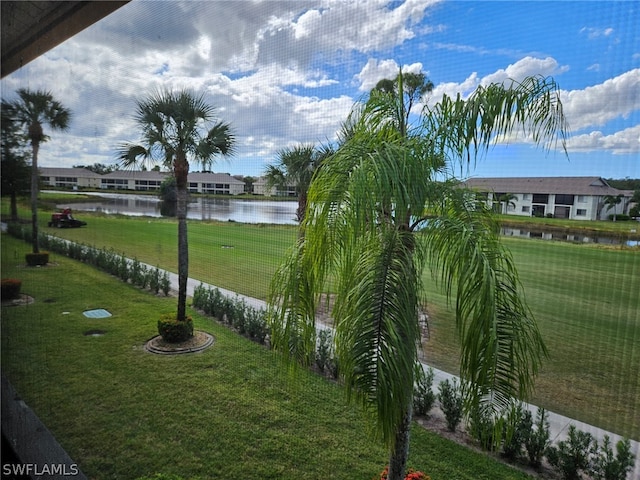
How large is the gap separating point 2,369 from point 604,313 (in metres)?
2.91

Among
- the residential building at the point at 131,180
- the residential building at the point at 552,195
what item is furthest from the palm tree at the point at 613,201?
the residential building at the point at 131,180

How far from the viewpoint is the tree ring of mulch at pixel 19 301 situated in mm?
2308

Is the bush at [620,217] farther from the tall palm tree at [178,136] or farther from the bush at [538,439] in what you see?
the tall palm tree at [178,136]

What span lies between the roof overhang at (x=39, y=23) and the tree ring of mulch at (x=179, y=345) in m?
1.72

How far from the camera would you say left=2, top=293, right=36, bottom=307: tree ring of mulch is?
2.31 metres

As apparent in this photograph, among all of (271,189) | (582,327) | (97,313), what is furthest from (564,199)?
(97,313)

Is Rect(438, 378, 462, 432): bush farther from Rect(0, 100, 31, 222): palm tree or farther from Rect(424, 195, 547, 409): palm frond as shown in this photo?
Rect(0, 100, 31, 222): palm tree

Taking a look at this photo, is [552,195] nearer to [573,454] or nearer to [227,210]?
[573,454]

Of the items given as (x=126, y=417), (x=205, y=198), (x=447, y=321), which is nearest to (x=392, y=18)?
(x=447, y=321)

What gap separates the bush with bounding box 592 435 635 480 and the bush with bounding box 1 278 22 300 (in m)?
3.04

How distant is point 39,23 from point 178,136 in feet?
3.39

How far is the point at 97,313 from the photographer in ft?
7.38

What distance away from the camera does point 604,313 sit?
846mm

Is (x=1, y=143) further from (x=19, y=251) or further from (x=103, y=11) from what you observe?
(x=103, y=11)
